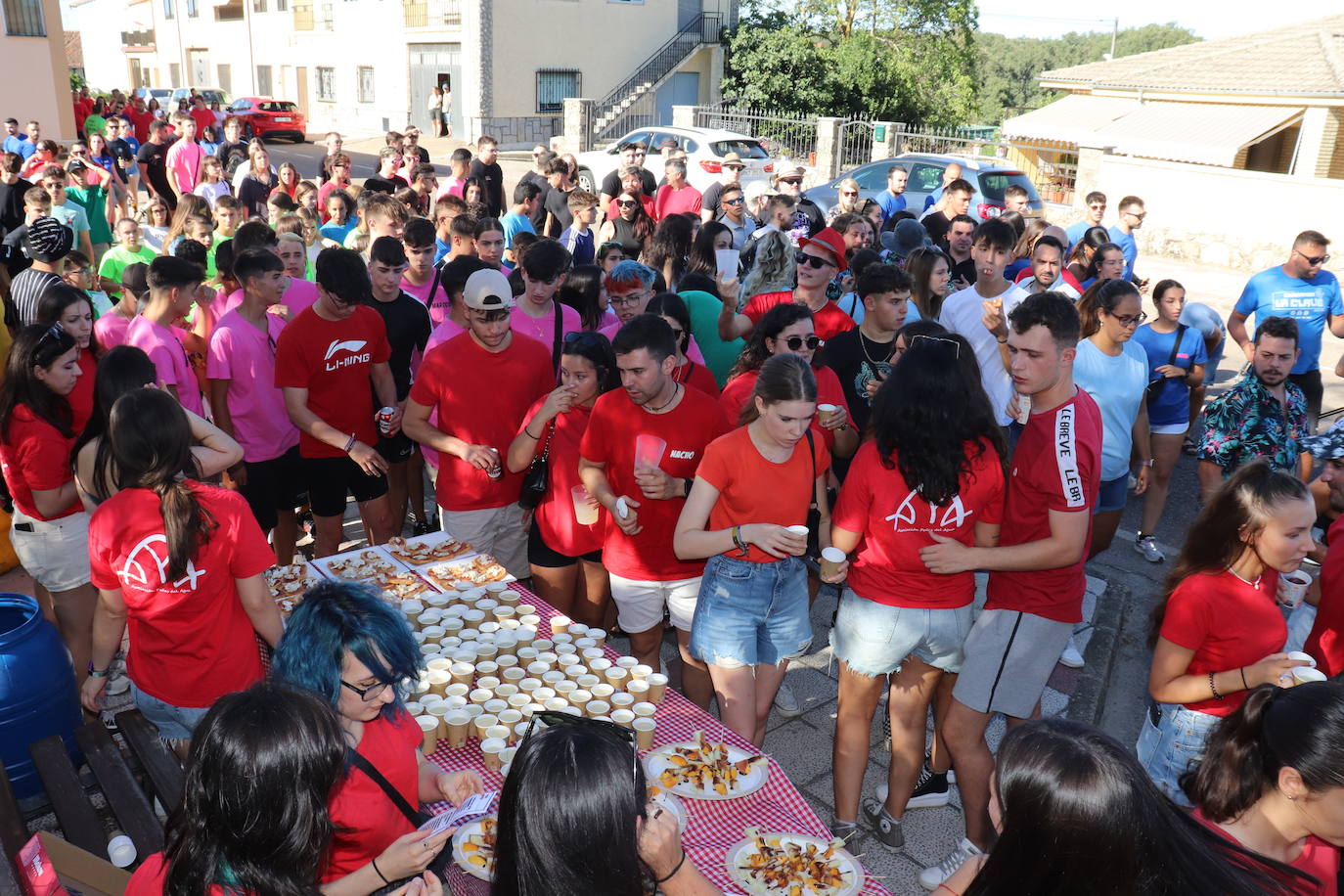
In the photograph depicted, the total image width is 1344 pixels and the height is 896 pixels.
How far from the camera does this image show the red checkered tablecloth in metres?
2.84

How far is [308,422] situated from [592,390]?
65.6 inches

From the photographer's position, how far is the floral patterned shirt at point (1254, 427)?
562 cm

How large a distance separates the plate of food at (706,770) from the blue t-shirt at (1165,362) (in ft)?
15.0

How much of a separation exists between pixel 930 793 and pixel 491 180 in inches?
375

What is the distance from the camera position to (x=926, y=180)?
15820 millimetres

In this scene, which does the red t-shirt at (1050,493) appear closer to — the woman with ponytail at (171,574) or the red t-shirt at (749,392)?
the red t-shirt at (749,392)

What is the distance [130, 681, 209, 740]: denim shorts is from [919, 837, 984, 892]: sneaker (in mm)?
2752

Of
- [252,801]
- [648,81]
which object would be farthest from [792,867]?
[648,81]

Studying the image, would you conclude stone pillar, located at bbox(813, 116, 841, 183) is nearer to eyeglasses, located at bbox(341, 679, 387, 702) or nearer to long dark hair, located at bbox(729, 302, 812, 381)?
long dark hair, located at bbox(729, 302, 812, 381)

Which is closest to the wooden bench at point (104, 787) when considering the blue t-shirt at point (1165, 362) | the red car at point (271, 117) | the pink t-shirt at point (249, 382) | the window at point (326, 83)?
the pink t-shirt at point (249, 382)

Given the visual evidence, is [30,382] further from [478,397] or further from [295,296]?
[295,296]

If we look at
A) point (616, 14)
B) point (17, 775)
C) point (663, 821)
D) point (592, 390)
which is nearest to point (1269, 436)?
point (592, 390)

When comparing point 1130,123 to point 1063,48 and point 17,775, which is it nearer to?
point 17,775

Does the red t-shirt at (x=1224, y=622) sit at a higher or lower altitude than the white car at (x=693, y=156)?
lower
